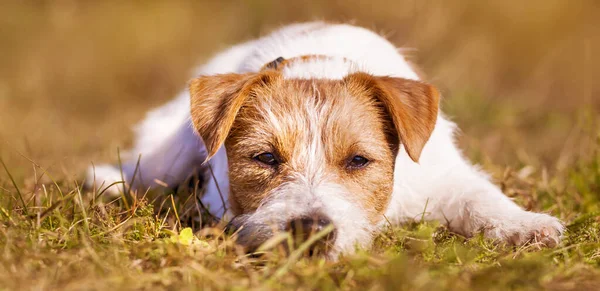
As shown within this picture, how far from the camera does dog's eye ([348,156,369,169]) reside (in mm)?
3316

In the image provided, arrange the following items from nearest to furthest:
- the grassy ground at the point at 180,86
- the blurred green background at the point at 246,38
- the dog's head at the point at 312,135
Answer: the grassy ground at the point at 180,86, the dog's head at the point at 312,135, the blurred green background at the point at 246,38

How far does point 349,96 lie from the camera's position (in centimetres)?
349

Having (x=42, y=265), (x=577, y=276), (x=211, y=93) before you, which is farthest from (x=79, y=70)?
(x=577, y=276)

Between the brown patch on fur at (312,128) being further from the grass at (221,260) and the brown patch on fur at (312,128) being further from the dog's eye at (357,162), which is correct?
the grass at (221,260)

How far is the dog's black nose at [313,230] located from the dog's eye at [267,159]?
545 millimetres

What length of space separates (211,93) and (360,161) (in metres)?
0.87

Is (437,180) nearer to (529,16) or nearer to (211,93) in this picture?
(211,93)

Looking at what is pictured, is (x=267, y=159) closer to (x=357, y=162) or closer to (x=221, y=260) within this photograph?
(x=357, y=162)

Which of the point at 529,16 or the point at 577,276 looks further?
the point at 529,16

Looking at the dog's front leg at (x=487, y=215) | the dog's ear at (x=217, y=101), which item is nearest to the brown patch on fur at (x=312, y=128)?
the dog's ear at (x=217, y=101)

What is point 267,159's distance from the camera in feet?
10.9

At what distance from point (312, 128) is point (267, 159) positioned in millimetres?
286

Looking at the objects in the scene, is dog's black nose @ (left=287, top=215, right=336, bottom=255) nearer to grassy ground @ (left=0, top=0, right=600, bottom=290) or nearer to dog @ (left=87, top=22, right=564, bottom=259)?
dog @ (left=87, top=22, right=564, bottom=259)

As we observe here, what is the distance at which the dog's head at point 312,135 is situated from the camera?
317 cm
